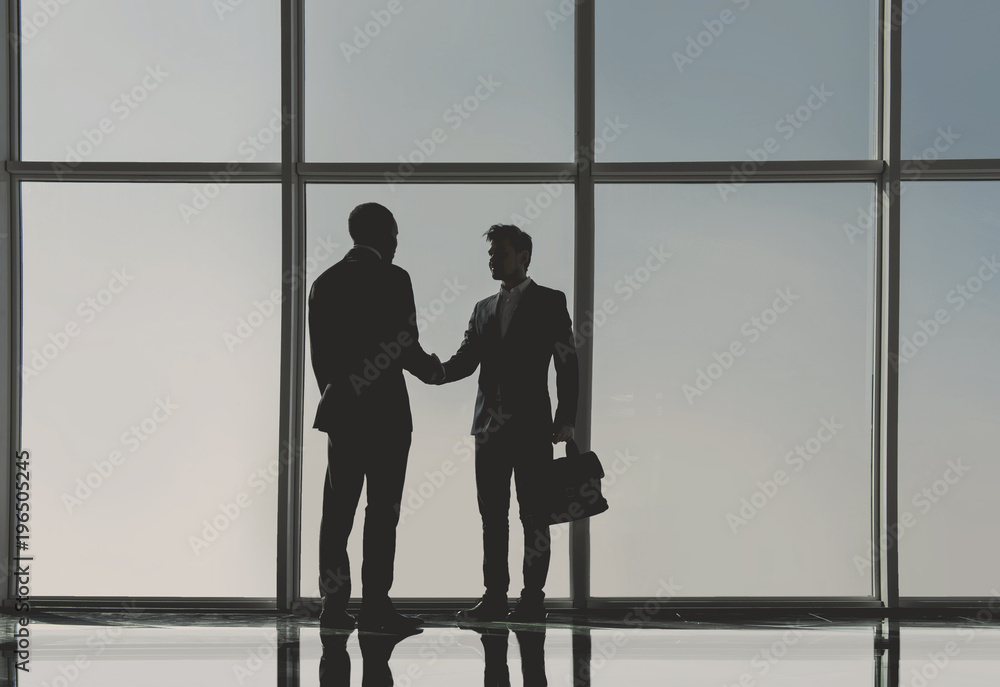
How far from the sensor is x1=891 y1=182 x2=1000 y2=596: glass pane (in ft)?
12.0

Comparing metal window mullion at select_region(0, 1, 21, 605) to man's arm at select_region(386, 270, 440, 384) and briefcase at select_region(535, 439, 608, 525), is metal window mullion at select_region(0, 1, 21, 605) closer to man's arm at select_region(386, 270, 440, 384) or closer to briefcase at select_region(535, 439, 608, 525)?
man's arm at select_region(386, 270, 440, 384)

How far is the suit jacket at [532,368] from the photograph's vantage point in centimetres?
319

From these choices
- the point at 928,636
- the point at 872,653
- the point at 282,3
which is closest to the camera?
the point at 872,653

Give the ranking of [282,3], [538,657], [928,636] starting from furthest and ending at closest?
[282,3] < [928,636] < [538,657]

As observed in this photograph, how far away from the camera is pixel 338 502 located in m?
3.00

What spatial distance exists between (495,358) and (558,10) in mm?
1736

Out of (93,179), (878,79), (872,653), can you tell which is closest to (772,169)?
(878,79)

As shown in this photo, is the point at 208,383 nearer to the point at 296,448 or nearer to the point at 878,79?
the point at 296,448

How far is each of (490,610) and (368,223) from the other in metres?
1.67

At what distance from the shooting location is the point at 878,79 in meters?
3.66

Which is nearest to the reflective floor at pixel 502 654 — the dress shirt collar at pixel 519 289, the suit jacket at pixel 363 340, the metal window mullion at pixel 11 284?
the metal window mullion at pixel 11 284

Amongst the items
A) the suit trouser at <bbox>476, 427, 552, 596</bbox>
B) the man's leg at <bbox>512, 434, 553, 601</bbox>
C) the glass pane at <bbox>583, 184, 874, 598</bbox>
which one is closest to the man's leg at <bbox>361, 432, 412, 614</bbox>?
the suit trouser at <bbox>476, 427, 552, 596</bbox>

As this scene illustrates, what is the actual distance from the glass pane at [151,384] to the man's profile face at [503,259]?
115 cm

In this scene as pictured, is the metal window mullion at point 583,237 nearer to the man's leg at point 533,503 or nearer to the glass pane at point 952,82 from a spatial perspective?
the man's leg at point 533,503
